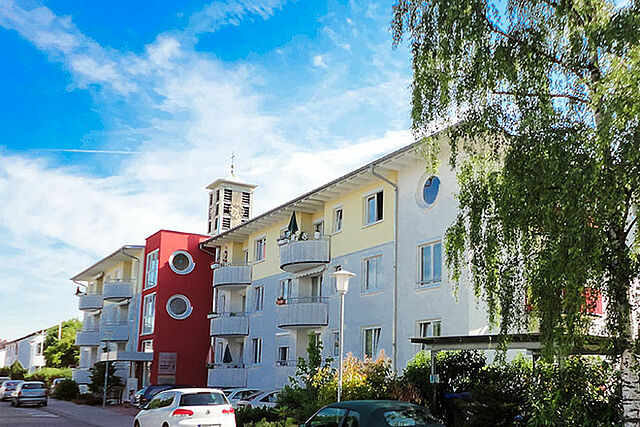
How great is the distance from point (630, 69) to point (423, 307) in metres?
14.8

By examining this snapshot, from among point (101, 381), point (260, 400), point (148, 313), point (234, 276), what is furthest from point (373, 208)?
point (101, 381)

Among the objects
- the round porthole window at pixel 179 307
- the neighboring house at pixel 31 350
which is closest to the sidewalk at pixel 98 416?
the round porthole window at pixel 179 307

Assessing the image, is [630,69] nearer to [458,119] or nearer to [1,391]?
[458,119]

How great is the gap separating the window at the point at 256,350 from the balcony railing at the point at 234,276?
3.01 m

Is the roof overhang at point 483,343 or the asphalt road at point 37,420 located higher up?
the roof overhang at point 483,343

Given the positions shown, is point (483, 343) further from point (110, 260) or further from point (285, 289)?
point (110, 260)

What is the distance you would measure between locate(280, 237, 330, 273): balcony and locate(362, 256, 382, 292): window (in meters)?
2.65

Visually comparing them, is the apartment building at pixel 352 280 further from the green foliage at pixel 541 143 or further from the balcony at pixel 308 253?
the green foliage at pixel 541 143

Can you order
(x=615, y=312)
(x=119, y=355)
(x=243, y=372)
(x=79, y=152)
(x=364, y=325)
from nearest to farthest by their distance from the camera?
(x=615, y=312), (x=79, y=152), (x=364, y=325), (x=243, y=372), (x=119, y=355)

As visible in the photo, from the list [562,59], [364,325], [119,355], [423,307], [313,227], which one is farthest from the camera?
[119,355]

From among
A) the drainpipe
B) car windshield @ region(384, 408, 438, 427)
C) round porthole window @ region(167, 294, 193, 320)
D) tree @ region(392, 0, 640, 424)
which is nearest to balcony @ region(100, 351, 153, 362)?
round porthole window @ region(167, 294, 193, 320)

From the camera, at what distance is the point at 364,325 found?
25.8 m

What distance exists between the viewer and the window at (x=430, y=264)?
22906 mm

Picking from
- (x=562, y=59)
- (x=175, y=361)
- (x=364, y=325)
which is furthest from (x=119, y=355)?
(x=562, y=59)
